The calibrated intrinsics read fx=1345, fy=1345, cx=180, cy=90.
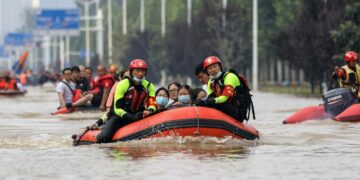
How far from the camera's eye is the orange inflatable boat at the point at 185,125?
66.7 ft

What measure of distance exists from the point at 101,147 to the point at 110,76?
1321 cm

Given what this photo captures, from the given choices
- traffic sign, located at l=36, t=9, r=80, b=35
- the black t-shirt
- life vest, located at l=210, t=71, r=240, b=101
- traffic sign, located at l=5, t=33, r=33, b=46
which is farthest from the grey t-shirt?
traffic sign, located at l=5, t=33, r=33, b=46

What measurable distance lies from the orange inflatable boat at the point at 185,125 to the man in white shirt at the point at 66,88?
13.5 metres

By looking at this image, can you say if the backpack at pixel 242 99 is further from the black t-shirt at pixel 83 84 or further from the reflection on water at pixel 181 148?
the black t-shirt at pixel 83 84

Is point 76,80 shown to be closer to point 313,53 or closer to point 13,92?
point 13,92

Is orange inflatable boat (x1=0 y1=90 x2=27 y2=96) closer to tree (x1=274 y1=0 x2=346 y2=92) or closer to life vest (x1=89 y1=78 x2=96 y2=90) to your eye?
tree (x1=274 y1=0 x2=346 y2=92)

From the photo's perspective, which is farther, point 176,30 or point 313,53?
point 176,30

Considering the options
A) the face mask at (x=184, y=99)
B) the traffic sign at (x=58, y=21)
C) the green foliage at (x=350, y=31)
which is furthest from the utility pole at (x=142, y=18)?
the face mask at (x=184, y=99)

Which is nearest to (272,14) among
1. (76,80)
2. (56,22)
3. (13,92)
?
(56,22)

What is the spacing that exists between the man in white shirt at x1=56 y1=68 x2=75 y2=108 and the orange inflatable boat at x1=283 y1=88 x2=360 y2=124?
755cm

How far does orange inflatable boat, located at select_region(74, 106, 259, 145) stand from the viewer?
20.3m

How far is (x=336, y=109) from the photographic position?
2772cm

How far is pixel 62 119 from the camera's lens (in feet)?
106

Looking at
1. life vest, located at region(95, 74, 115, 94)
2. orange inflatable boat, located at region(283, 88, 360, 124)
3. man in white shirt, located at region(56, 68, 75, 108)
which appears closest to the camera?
orange inflatable boat, located at region(283, 88, 360, 124)
